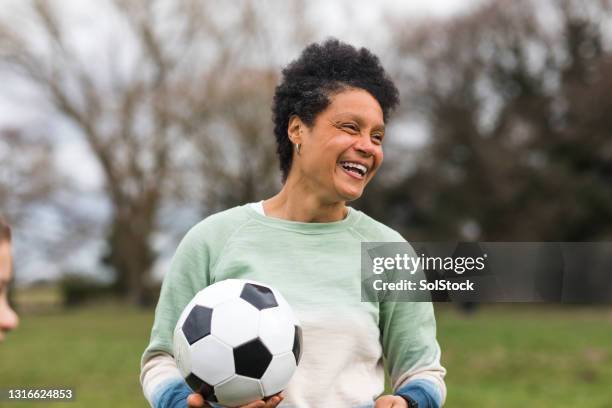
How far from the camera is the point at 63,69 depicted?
31203 millimetres

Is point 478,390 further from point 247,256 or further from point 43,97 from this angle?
point 43,97

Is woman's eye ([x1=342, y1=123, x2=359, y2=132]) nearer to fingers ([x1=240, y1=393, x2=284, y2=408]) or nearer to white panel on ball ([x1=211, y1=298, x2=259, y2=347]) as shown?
white panel on ball ([x1=211, y1=298, x2=259, y2=347])

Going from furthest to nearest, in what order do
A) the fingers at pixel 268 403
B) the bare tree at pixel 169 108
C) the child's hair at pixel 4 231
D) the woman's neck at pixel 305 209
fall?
the bare tree at pixel 169 108 < the woman's neck at pixel 305 209 < the fingers at pixel 268 403 < the child's hair at pixel 4 231

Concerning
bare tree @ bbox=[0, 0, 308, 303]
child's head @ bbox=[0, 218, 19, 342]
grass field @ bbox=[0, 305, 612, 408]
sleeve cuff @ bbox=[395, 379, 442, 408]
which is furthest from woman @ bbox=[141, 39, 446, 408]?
bare tree @ bbox=[0, 0, 308, 303]

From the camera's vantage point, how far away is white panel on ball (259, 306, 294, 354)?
8.27ft

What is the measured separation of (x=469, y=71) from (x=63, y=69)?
47.0ft

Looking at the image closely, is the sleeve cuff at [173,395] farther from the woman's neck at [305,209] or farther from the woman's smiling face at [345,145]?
the woman's smiling face at [345,145]

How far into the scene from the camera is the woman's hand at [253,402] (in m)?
2.48

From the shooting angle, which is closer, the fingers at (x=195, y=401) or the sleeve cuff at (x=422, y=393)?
the fingers at (x=195, y=401)

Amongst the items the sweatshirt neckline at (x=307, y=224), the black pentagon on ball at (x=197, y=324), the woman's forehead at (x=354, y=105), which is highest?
the woman's forehead at (x=354, y=105)

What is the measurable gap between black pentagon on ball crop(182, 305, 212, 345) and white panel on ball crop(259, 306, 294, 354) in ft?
0.51

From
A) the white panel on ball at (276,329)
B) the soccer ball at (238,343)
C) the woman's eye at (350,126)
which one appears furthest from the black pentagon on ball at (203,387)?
the woman's eye at (350,126)

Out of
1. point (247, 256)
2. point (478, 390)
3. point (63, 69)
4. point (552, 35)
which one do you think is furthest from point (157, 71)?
point (247, 256)

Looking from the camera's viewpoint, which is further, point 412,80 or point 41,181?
point 412,80
